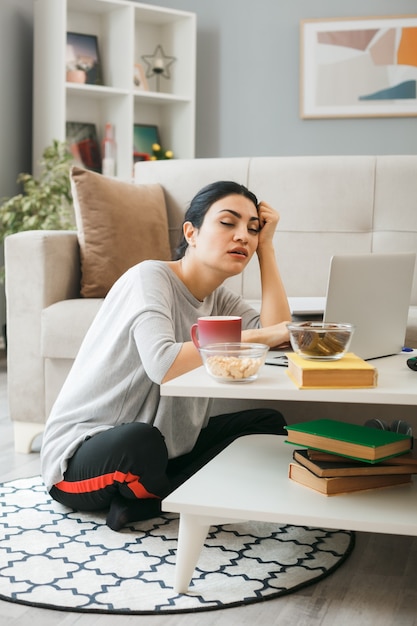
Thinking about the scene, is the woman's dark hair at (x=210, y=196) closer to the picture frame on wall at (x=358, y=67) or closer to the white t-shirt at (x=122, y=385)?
the white t-shirt at (x=122, y=385)

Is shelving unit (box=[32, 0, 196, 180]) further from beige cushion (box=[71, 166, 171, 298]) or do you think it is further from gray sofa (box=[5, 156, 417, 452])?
beige cushion (box=[71, 166, 171, 298])

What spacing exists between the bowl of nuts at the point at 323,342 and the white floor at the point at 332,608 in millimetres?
452

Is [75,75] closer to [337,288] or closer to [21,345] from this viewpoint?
[21,345]

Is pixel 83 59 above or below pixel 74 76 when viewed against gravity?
above

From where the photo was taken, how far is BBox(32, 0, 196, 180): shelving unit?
4621 millimetres

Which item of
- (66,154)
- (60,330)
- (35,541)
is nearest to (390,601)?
(35,541)

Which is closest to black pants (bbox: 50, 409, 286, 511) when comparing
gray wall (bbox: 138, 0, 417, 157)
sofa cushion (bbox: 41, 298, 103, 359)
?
sofa cushion (bbox: 41, 298, 103, 359)

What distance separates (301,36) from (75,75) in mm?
1345

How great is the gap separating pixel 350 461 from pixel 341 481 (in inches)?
2.0

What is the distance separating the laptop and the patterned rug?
1.49 ft

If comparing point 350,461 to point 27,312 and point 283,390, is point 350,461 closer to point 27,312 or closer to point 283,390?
point 283,390

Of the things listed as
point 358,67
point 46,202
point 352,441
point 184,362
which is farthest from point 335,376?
point 358,67

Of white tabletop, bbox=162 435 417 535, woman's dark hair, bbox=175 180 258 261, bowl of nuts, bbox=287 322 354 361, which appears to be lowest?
white tabletop, bbox=162 435 417 535

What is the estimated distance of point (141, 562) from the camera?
172 centimetres
